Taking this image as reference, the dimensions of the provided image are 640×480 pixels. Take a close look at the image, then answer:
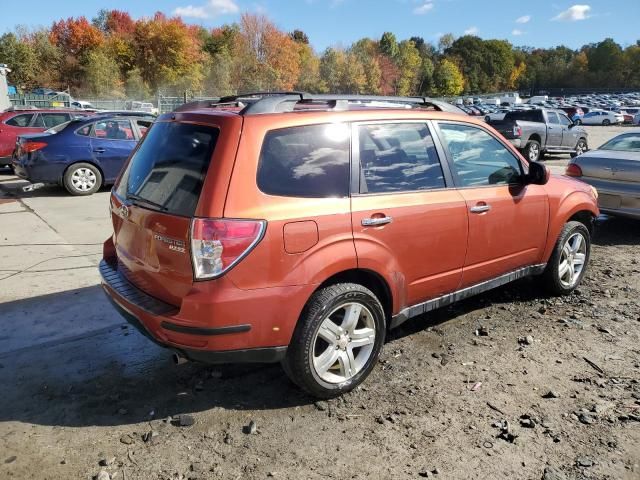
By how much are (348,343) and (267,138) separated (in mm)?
1344

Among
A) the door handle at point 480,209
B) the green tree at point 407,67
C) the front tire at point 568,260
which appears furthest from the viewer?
the green tree at point 407,67

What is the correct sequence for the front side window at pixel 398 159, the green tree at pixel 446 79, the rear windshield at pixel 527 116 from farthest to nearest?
1. the green tree at pixel 446 79
2. the rear windshield at pixel 527 116
3. the front side window at pixel 398 159

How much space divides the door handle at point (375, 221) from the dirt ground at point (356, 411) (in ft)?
3.54

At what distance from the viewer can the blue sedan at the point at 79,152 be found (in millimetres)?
9945

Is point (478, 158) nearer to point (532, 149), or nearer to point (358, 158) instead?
point (358, 158)

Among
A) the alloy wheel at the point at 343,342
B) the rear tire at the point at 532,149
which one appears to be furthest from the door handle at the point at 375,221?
the rear tire at the point at 532,149

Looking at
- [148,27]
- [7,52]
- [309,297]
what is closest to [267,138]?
[309,297]

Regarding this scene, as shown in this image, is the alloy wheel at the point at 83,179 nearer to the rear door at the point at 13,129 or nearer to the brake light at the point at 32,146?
the brake light at the point at 32,146

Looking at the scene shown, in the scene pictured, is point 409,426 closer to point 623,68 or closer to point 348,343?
point 348,343

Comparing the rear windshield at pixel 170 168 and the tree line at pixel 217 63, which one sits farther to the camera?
the tree line at pixel 217 63

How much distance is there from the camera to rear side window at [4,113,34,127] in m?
12.8

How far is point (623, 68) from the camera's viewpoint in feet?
422

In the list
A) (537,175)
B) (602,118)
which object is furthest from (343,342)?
(602,118)

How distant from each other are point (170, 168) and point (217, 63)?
7435 centimetres
